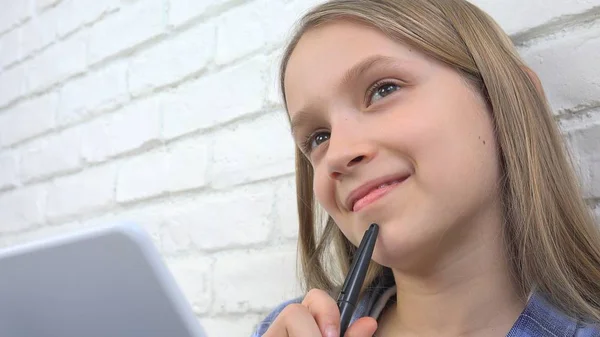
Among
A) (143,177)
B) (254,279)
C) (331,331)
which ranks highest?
(143,177)

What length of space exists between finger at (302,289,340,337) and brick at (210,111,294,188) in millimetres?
391

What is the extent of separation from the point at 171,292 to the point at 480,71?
1.22ft

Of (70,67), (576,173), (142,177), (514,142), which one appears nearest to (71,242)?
(514,142)

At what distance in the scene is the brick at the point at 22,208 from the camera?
130cm

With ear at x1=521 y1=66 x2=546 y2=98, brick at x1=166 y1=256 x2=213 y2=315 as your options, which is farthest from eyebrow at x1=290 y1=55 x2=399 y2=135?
brick at x1=166 y1=256 x2=213 y2=315

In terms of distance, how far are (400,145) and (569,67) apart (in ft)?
0.81

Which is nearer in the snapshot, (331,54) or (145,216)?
(331,54)

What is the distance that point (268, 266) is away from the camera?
2.93 feet

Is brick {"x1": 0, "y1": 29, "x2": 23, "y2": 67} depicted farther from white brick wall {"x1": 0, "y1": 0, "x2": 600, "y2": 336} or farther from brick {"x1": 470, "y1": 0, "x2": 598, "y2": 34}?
brick {"x1": 470, "y1": 0, "x2": 598, "y2": 34}

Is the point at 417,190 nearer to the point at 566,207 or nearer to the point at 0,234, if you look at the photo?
the point at 566,207

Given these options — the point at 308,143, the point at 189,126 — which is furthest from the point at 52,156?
the point at 308,143

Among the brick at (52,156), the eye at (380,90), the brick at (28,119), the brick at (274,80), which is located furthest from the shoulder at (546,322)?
the brick at (28,119)

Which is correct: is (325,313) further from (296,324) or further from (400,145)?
(400,145)

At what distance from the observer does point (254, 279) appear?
0.91 meters
